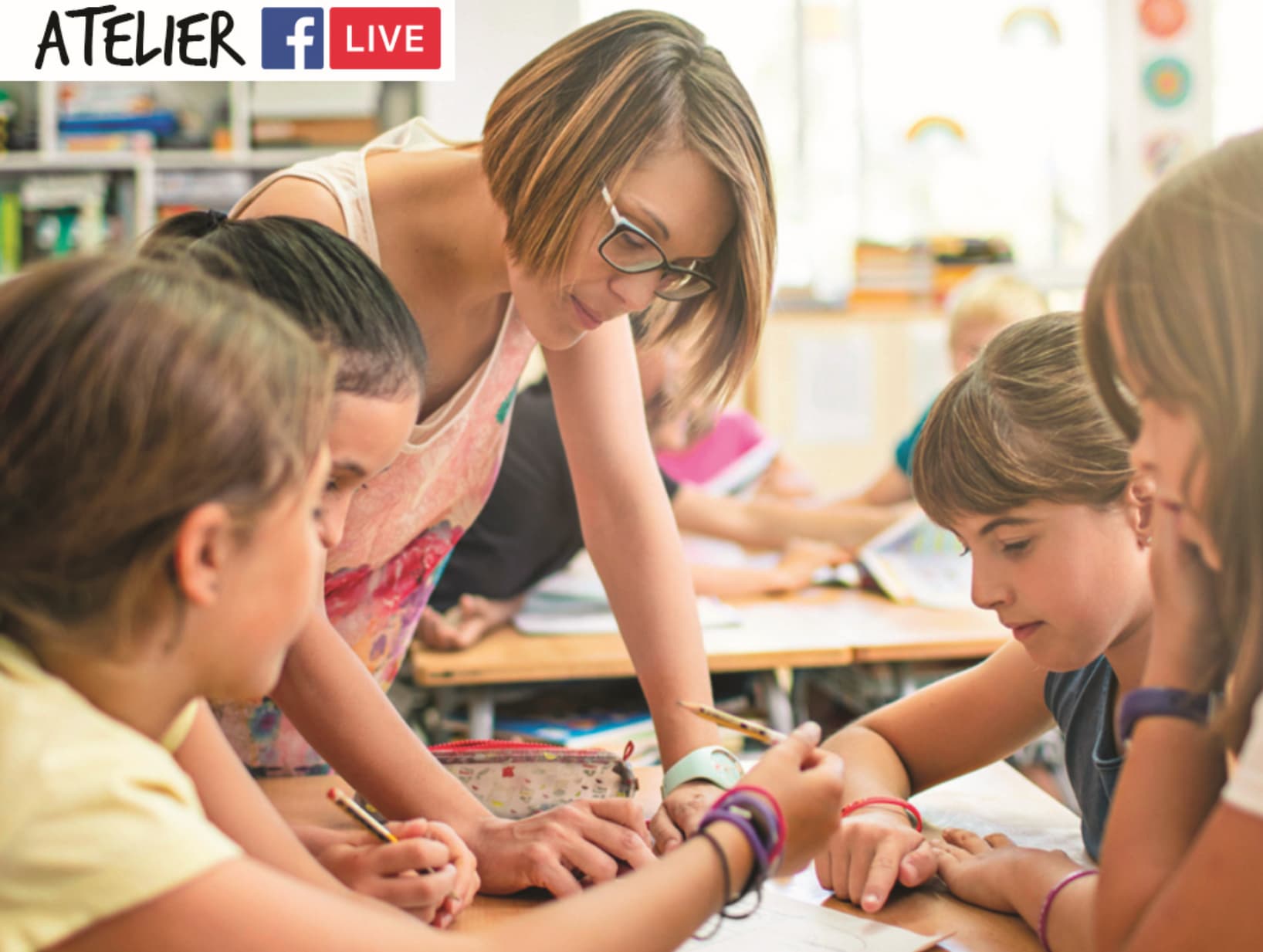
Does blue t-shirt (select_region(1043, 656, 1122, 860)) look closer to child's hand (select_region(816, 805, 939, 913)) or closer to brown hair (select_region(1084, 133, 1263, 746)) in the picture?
child's hand (select_region(816, 805, 939, 913))

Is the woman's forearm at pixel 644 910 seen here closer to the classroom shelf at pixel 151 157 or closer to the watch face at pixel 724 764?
the watch face at pixel 724 764

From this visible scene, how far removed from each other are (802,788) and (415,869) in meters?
0.32

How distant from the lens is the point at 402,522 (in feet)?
4.49

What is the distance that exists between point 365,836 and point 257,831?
0.19m

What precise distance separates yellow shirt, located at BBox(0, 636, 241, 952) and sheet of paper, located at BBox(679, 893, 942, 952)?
1.37ft

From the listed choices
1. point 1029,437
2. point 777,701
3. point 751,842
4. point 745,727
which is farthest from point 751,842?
point 777,701

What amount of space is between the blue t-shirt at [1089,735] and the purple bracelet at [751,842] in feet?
1.48

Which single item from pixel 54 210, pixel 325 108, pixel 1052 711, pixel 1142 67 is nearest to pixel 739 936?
pixel 1052 711

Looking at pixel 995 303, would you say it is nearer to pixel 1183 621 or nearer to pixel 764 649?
pixel 764 649

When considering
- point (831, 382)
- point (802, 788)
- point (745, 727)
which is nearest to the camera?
point (802, 788)

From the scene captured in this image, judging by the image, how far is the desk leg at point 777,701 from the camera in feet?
7.75

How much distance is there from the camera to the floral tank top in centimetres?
132

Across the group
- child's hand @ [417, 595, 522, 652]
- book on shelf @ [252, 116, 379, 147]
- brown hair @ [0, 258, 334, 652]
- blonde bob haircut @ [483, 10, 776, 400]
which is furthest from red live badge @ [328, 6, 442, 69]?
brown hair @ [0, 258, 334, 652]

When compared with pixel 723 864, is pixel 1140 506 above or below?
above
